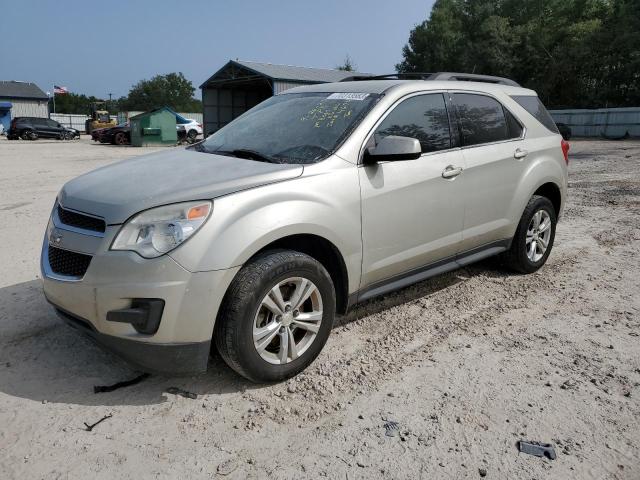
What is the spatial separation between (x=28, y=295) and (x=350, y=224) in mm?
2898

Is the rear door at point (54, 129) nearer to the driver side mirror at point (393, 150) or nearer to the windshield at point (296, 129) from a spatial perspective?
the windshield at point (296, 129)

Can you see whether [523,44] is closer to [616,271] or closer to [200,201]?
[616,271]

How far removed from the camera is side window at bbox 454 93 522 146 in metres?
4.07

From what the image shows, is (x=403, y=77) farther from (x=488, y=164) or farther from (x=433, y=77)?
(x=488, y=164)

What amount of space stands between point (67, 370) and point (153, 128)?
82.8 feet

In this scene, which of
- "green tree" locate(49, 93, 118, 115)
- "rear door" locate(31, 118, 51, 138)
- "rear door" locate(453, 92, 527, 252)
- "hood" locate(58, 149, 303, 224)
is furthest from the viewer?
"green tree" locate(49, 93, 118, 115)

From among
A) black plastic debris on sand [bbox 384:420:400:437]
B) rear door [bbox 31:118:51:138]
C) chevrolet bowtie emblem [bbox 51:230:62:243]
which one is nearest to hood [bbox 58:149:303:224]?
chevrolet bowtie emblem [bbox 51:230:62:243]

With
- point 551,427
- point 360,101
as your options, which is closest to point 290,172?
point 360,101

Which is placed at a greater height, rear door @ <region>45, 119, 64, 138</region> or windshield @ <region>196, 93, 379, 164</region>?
rear door @ <region>45, 119, 64, 138</region>

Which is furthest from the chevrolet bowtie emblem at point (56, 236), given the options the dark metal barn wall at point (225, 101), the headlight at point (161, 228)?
the dark metal barn wall at point (225, 101)

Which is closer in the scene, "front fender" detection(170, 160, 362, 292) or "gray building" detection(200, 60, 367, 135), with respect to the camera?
"front fender" detection(170, 160, 362, 292)

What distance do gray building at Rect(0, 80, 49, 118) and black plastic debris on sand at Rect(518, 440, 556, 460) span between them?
60373 millimetres

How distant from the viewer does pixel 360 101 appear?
3.59 metres

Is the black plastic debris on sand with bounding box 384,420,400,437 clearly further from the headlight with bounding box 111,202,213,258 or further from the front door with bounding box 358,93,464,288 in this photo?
the headlight with bounding box 111,202,213,258
